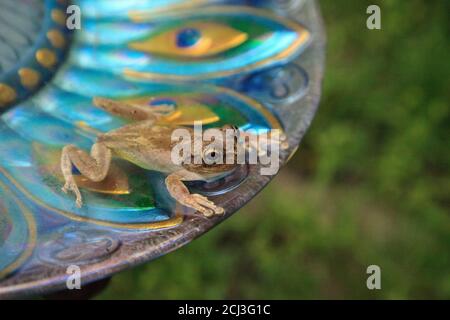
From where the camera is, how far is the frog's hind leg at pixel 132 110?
3.84 feet

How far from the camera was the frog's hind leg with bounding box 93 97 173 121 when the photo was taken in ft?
3.84

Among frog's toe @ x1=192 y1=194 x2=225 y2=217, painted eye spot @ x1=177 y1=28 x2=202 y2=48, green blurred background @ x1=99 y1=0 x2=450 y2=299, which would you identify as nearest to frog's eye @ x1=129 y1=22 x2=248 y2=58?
painted eye spot @ x1=177 y1=28 x2=202 y2=48

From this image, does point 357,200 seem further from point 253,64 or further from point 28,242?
point 28,242

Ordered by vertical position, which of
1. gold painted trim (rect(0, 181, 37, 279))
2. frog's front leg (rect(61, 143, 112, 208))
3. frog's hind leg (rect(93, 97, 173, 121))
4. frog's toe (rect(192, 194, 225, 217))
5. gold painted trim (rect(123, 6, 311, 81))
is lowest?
gold painted trim (rect(0, 181, 37, 279))

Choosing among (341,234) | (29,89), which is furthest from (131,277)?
(29,89)

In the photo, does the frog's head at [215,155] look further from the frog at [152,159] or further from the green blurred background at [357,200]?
the green blurred background at [357,200]

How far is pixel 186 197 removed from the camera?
1.02m

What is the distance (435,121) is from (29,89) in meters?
1.63

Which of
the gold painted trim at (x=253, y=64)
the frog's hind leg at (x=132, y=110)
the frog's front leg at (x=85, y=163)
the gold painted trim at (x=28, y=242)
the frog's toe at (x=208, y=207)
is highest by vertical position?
the gold painted trim at (x=253, y=64)

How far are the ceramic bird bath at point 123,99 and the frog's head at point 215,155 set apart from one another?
0.02 meters

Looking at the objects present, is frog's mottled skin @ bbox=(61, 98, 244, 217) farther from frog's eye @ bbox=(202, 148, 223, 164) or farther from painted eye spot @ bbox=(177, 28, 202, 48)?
painted eye spot @ bbox=(177, 28, 202, 48)

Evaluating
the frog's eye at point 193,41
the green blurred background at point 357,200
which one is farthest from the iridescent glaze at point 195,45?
the green blurred background at point 357,200

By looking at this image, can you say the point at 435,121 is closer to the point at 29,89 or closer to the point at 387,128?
the point at 387,128

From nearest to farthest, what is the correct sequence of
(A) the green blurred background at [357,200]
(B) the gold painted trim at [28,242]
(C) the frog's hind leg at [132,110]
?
(B) the gold painted trim at [28,242] → (C) the frog's hind leg at [132,110] → (A) the green blurred background at [357,200]
